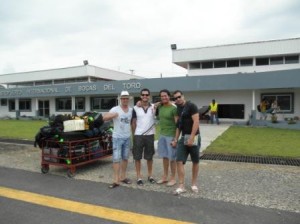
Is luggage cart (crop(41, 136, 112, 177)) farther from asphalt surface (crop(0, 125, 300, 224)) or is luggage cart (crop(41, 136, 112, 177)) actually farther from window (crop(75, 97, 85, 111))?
window (crop(75, 97, 85, 111))

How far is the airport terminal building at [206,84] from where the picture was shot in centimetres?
2042

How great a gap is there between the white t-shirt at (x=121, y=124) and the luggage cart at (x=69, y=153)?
1290mm

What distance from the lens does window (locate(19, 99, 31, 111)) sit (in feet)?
114

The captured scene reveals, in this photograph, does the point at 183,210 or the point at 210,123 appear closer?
the point at 183,210

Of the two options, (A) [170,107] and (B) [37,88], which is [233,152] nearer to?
(A) [170,107]

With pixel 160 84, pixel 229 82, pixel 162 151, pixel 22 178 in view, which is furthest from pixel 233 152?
pixel 160 84

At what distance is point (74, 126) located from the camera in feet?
22.9

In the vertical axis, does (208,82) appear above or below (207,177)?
above

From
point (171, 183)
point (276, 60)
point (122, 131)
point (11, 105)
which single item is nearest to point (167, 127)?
point (122, 131)

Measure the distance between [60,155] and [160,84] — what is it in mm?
17209

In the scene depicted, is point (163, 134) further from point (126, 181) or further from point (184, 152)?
point (126, 181)

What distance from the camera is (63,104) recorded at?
3183 cm

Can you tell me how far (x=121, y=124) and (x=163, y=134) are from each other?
90 cm

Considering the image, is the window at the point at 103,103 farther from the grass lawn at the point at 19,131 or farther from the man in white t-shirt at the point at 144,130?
the man in white t-shirt at the point at 144,130
